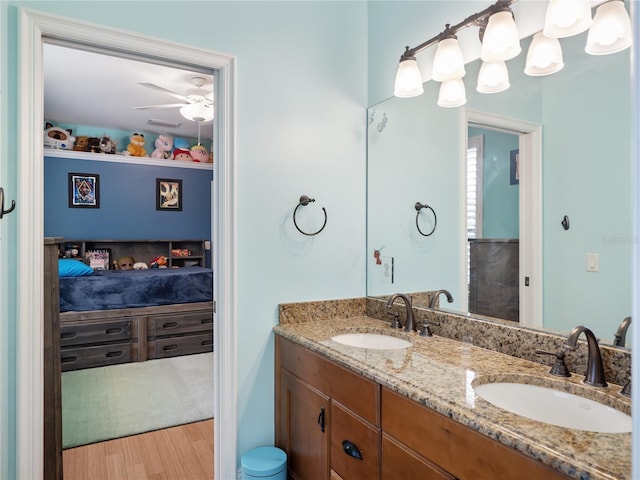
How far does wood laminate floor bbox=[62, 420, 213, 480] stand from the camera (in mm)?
2240

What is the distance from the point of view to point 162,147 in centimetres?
579

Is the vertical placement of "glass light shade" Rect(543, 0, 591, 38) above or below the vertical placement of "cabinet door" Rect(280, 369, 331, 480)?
above

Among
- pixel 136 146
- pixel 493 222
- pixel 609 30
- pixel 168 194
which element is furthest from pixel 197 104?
pixel 609 30

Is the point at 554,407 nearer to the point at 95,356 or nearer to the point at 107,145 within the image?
the point at 95,356

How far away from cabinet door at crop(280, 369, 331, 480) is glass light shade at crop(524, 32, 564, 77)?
1.48 m

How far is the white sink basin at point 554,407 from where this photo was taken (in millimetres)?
1049

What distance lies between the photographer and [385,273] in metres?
2.25

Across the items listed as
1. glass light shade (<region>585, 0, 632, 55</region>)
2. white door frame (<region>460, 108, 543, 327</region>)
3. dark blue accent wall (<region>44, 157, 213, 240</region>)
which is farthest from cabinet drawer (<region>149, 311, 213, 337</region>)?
glass light shade (<region>585, 0, 632, 55</region>)

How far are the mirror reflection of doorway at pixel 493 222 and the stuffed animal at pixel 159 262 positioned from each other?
4.94 meters

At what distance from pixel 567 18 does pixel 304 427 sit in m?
1.85

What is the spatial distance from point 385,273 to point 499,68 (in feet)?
3.70

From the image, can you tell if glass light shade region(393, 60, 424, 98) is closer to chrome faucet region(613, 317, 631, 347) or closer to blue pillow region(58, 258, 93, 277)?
chrome faucet region(613, 317, 631, 347)

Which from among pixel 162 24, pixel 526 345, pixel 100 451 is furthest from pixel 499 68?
pixel 100 451

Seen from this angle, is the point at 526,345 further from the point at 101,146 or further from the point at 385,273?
the point at 101,146
